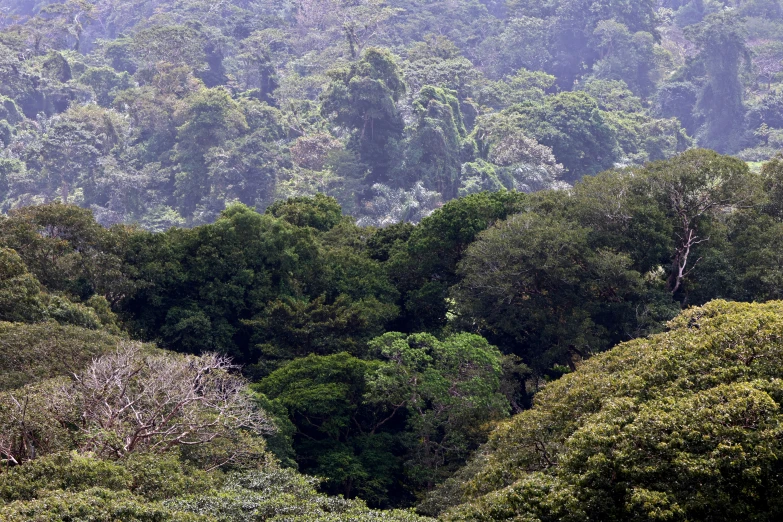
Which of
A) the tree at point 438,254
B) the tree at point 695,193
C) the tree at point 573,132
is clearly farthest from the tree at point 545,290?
the tree at point 573,132

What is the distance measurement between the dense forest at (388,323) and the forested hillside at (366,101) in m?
0.37

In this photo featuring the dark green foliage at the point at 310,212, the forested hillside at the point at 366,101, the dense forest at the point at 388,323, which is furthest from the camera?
the forested hillside at the point at 366,101

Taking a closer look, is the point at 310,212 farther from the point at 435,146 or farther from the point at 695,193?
the point at 435,146

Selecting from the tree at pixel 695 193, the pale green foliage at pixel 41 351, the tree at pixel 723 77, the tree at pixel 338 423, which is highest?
the pale green foliage at pixel 41 351

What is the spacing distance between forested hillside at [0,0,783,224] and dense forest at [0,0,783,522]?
0.37 metres

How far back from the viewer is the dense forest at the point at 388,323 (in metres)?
15.4

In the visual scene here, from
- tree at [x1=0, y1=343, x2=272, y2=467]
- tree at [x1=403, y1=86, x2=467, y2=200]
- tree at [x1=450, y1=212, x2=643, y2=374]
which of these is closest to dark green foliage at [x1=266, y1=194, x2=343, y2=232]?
tree at [x1=450, y1=212, x2=643, y2=374]

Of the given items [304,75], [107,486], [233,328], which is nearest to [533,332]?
[233,328]

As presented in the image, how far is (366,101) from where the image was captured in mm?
66125

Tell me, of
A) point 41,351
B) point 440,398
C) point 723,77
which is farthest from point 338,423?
point 723,77

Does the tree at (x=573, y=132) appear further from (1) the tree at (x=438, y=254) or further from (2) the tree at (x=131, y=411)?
(2) the tree at (x=131, y=411)

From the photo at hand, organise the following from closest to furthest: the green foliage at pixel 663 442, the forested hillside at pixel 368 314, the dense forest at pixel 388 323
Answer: the green foliage at pixel 663 442
the dense forest at pixel 388 323
the forested hillside at pixel 368 314

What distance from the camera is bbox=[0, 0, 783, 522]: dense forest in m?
15.4

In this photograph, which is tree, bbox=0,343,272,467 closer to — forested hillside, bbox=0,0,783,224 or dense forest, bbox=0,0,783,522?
dense forest, bbox=0,0,783,522
